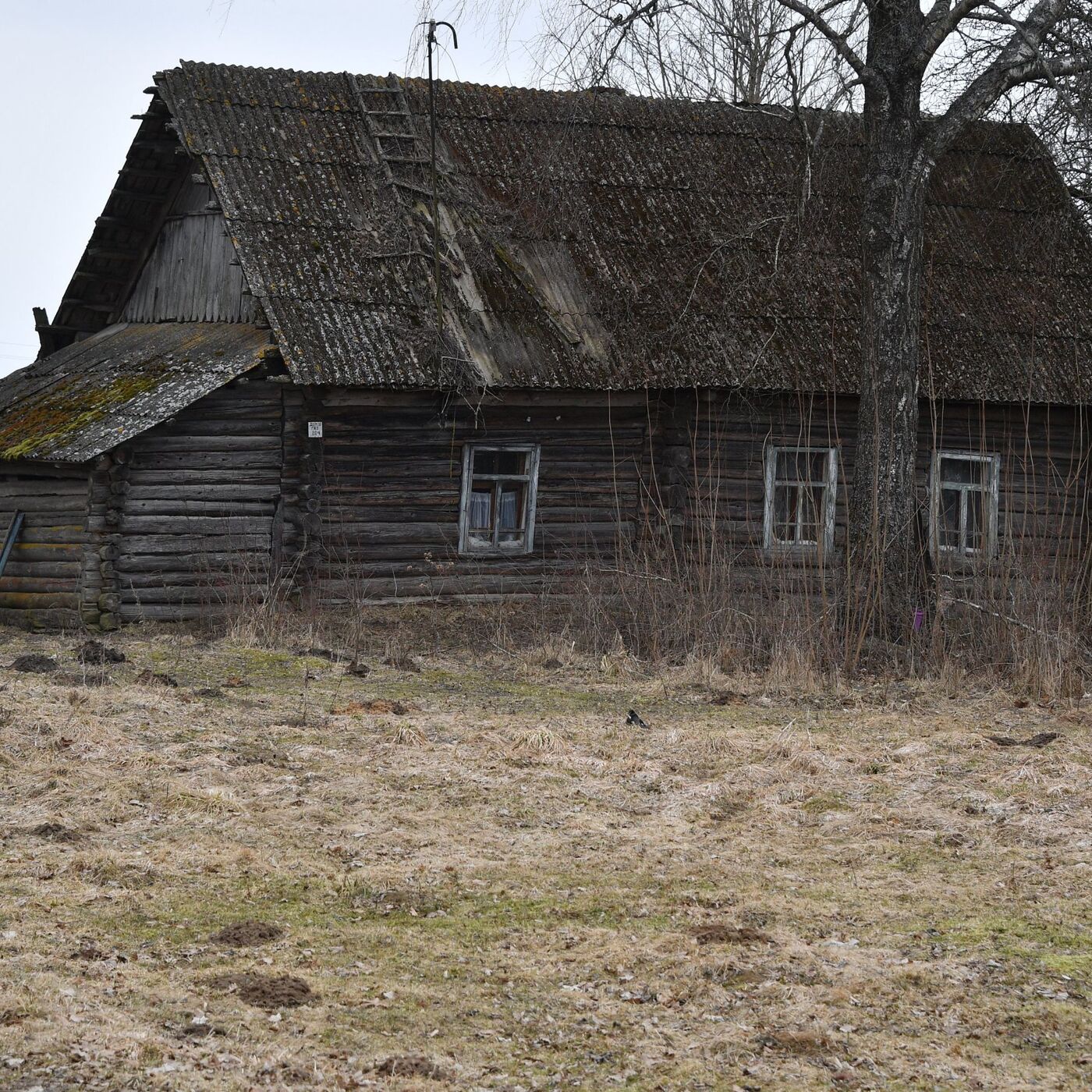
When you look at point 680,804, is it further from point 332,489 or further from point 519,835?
point 332,489

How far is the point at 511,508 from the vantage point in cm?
1600

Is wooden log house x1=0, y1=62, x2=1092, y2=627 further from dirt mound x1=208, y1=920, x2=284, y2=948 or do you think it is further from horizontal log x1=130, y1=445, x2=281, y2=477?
dirt mound x1=208, y1=920, x2=284, y2=948

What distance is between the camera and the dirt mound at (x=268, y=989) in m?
4.90

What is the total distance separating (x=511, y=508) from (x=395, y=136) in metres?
4.56

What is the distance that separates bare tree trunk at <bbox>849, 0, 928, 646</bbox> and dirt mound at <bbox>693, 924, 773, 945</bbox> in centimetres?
807

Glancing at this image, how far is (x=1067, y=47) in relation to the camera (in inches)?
548

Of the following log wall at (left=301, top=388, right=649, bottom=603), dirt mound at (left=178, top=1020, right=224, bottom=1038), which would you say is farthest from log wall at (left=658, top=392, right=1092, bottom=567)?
dirt mound at (left=178, top=1020, right=224, bottom=1038)

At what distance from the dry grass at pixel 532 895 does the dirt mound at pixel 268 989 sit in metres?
0.02

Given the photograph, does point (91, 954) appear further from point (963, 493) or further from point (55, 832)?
point (963, 493)

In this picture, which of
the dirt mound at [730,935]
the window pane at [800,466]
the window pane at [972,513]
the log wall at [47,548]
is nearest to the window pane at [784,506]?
the window pane at [800,466]

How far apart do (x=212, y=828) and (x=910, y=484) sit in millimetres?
8380

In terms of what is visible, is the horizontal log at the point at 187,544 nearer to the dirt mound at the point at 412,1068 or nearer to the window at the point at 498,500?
the window at the point at 498,500

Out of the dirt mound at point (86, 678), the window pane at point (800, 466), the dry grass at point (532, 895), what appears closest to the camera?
the dry grass at point (532, 895)

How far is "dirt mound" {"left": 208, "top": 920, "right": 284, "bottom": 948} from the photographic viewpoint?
18.0 feet
